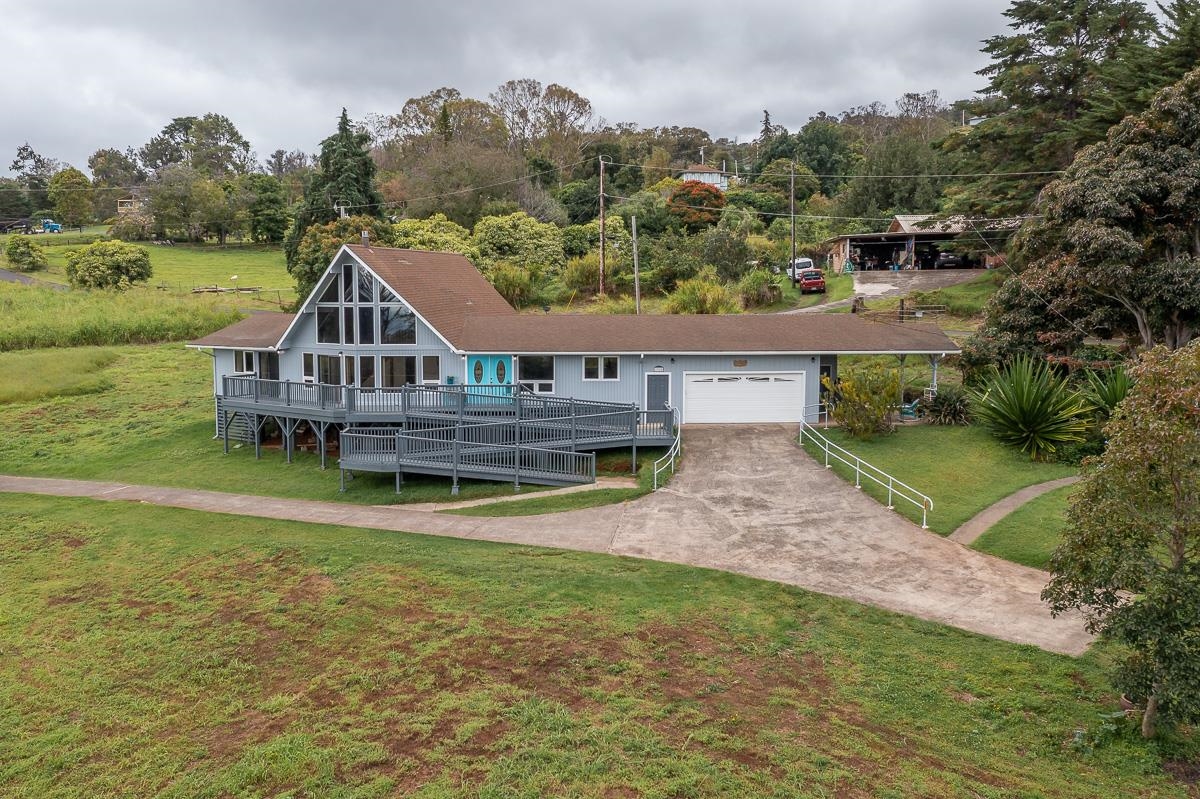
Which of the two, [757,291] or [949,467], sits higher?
[757,291]

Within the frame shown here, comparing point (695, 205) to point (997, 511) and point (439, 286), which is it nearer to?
point (439, 286)

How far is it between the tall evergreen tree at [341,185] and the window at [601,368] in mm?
24979

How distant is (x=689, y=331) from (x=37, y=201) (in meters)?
121

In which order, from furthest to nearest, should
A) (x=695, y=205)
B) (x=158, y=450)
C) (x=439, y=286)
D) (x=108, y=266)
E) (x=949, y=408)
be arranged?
(x=695, y=205), (x=108, y=266), (x=439, y=286), (x=158, y=450), (x=949, y=408)

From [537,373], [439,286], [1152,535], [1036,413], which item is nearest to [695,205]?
[439,286]

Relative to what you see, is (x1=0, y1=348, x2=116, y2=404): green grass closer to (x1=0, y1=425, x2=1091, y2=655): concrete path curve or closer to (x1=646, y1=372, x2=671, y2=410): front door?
(x1=0, y1=425, x2=1091, y2=655): concrete path curve

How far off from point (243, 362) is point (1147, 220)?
3047 centimetres

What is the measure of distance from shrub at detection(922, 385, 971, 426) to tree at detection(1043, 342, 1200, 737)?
1639 cm

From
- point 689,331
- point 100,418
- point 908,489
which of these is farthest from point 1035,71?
point 100,418

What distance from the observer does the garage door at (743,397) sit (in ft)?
86.3

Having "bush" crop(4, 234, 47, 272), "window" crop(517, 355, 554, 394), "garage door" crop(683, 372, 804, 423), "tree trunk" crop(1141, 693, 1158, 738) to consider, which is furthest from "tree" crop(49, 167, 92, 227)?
"tree trunk" crop(1141, 693, 1158, 738)

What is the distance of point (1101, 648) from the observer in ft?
37.5

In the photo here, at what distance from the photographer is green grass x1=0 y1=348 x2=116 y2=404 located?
33969 millimetres

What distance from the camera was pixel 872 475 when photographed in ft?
67.9
